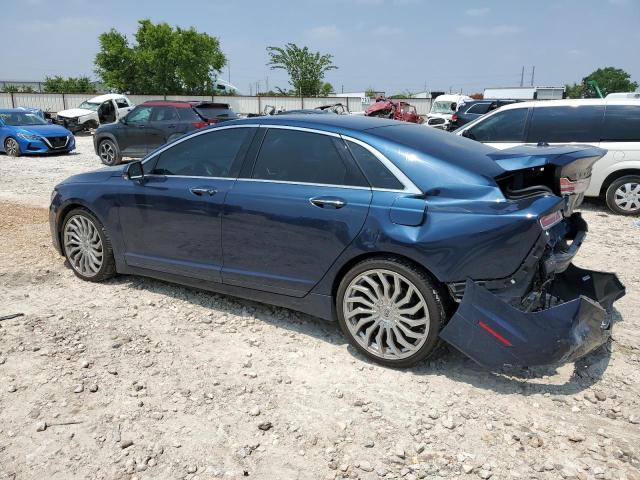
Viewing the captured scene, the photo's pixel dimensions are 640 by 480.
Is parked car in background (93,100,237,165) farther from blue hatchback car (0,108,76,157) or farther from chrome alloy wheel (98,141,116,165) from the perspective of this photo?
blue hatchback car (0,108,76,157)

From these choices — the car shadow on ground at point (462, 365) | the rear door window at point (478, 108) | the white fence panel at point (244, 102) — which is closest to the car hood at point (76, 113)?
the white fence panel at point (244, 102)

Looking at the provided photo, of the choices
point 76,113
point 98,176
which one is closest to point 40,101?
point 76,113

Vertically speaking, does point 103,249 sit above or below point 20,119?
below

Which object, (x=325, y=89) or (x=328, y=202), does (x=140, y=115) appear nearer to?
(x=328, y=202)

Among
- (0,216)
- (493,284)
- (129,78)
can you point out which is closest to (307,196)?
(493,284)

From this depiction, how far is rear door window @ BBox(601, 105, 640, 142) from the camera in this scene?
316 inches

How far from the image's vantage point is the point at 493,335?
3070 millimetres

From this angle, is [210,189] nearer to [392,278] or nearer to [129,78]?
→ [392,278]

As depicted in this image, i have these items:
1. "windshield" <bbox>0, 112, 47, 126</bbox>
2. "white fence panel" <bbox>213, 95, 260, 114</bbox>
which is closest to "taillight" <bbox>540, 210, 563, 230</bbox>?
"windshield" <bbox>0, 112, 47, 126</bbox>

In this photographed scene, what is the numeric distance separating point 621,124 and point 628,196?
43.9 inches

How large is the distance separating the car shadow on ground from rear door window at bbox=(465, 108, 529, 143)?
5.02 meters

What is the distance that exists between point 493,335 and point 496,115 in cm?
676

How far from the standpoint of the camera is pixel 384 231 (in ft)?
10.9

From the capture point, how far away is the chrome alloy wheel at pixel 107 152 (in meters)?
14.7
